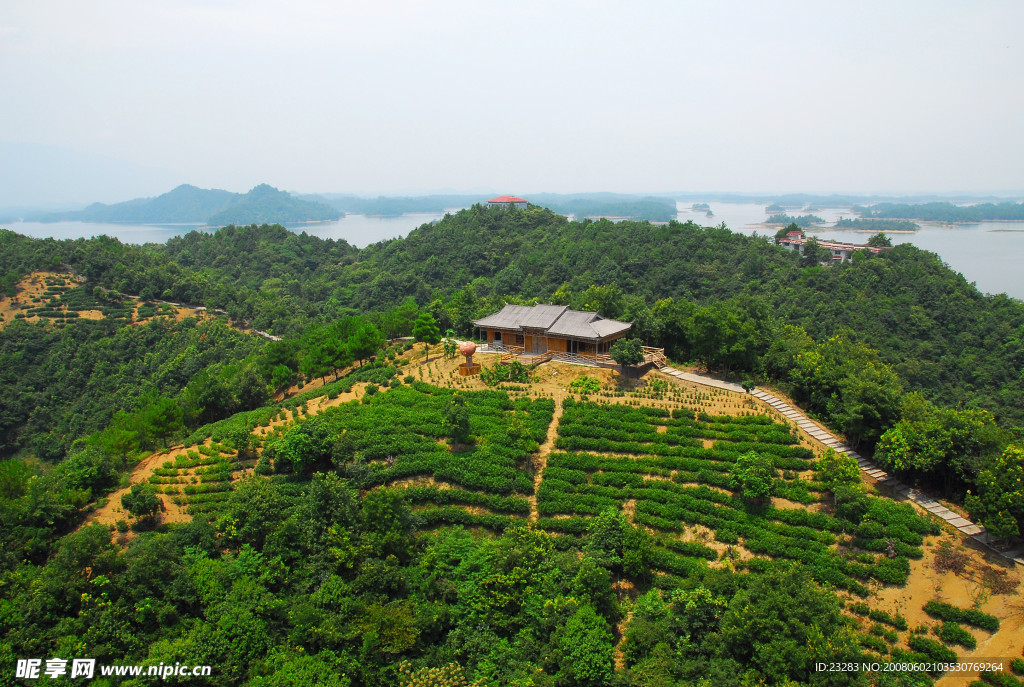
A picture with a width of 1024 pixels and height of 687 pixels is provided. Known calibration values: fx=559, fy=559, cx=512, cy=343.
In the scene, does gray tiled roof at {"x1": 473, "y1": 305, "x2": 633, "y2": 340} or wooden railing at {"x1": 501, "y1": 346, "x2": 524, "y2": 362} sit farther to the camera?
wooden railing at {"x1": 501, "y1": 346, "x2": 524, "y2": 362}

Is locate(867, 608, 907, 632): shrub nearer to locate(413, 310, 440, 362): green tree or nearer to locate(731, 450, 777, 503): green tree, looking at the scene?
locate(731, 450, 777, 503): green tree

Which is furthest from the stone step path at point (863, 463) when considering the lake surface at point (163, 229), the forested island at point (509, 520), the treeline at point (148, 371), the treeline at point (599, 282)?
the lake surface at point (163, 229)

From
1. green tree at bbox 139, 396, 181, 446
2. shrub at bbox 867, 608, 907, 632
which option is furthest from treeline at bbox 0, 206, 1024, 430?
green tree at bbox 139, 396, 181, 446

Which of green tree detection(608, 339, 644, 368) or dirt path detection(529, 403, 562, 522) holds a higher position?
green tree detection(608, 339, 644, 368)

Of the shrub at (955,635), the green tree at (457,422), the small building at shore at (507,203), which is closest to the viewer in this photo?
the shrub at (955,635)

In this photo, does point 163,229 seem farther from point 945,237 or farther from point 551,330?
point 945,237

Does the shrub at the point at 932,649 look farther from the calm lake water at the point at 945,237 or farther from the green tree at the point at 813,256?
the calm lake water at the point at 945,237
